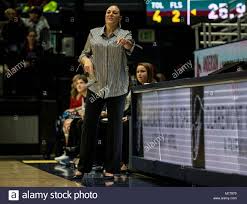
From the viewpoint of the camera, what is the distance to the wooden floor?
20.5 feet

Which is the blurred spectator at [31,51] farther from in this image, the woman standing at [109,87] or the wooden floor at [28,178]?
the woman standing at [109,87]

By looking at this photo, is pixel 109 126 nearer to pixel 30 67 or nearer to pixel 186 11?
pixel 186 11

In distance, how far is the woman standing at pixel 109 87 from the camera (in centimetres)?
621

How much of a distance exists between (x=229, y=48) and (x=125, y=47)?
2.54 metres

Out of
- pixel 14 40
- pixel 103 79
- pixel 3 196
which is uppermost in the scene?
pixel 14 40

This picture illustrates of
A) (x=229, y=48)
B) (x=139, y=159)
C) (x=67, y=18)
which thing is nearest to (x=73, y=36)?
(x=67, y=18)

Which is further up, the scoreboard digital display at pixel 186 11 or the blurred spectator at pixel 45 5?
the blurred spectator at pixel 45 5

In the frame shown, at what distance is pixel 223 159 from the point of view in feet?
17.5

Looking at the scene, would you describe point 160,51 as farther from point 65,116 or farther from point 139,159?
point 139,159

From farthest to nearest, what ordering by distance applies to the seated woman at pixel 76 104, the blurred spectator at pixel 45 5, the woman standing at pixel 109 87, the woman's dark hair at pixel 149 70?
the blurred spectator at pixel 45 5 < the seated woman at pixel 76 104 < the woman's dark hair at pixel 149 70 < the woman standing at pixel 109 87

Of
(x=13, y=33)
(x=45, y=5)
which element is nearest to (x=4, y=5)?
(x=45, y=5)

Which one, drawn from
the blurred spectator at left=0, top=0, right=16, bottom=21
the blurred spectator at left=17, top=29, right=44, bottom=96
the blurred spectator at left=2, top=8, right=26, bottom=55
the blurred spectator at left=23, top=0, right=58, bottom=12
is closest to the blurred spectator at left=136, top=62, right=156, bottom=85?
the blurred spectator at left=17, top=29, right=44, bottom=96

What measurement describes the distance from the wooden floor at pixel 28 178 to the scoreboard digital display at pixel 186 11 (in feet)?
13.5
